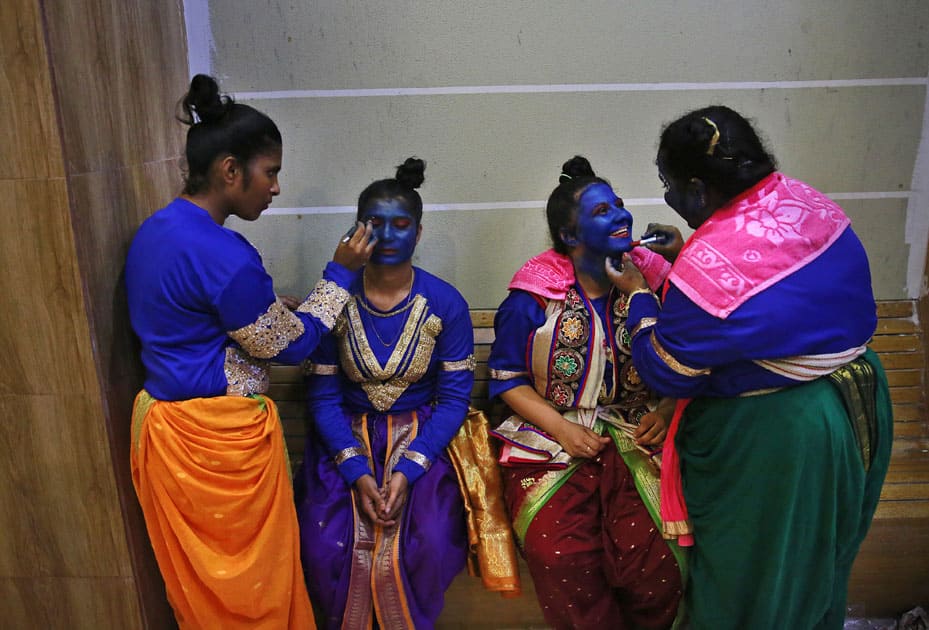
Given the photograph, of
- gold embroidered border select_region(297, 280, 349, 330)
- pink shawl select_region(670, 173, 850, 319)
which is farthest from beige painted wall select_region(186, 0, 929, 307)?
pink shawl select_region(670, 173, 850, 319)

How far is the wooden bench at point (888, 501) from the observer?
8.57ft

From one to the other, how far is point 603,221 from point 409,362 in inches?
30.7

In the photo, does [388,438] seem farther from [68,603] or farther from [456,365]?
[68,603]

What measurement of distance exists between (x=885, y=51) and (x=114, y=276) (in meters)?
2.87

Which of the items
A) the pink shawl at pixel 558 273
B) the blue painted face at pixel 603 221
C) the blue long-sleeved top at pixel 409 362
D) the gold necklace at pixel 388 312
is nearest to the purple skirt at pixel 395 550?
the blue long-sleeved top at pixel 409 362

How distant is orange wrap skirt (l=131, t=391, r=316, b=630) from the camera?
2127 mm

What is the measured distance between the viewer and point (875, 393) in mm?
2049

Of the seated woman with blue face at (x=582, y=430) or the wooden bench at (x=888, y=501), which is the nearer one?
the seated woman with blue face at (x=582, y=430)

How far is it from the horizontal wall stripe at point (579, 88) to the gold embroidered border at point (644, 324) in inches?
44.2

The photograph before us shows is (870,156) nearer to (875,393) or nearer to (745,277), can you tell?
(875,393)

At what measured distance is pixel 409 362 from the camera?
2.51 metres

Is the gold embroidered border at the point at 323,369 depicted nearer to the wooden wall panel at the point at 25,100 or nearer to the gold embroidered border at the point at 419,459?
the gold embroidered border at the point at 419,459

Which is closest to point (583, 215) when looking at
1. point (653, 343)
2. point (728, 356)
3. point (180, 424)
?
point (653, 343)

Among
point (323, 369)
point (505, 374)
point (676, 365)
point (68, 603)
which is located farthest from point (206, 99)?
point (68, 603)
